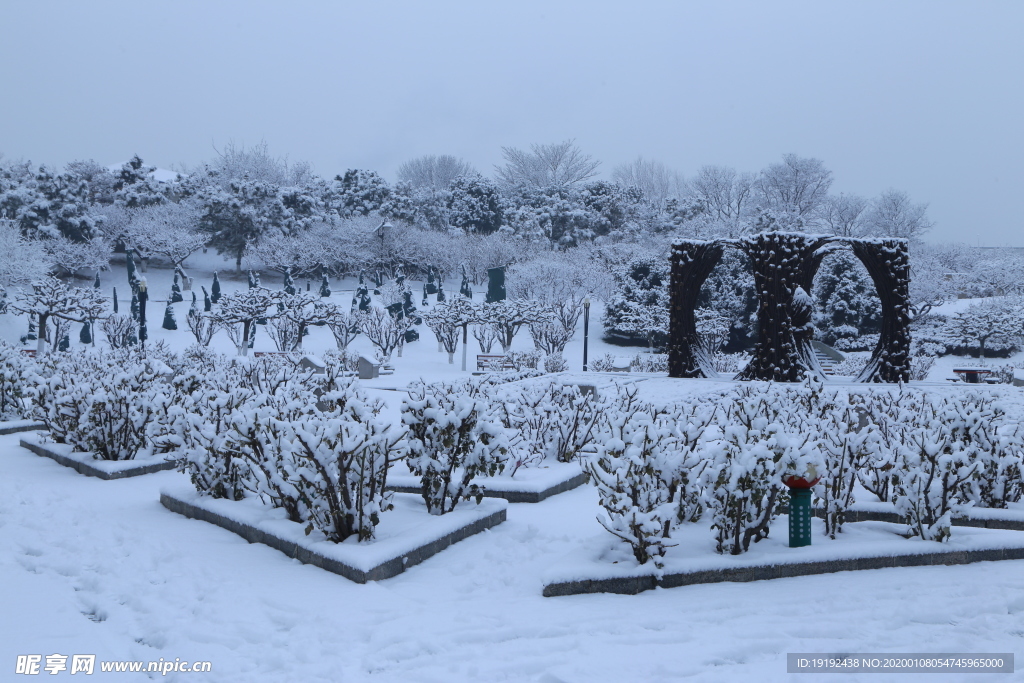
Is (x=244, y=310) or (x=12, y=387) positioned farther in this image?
(x=244, y=310)

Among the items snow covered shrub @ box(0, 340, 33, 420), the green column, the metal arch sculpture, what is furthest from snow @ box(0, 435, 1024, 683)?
the metal arch sculpture

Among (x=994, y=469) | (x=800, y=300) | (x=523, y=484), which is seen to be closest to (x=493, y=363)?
(x=800, y=300)

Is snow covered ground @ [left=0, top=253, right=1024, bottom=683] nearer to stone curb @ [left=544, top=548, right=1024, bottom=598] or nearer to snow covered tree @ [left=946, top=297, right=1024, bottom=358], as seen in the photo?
stone curb @ [left=544, top=548, right=1024, bottom=598]

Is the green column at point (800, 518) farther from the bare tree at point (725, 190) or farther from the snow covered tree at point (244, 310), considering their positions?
the bare tree at point (725, 190)

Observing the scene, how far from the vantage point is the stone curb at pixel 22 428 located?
31.9ft

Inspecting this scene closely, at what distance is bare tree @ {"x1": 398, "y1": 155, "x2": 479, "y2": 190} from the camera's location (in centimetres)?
5597

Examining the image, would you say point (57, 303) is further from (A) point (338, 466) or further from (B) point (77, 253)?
(A) point (338, 466)

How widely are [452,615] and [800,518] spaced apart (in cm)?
217

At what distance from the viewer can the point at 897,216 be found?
4106cm

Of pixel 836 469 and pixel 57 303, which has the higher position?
pixel 57 303

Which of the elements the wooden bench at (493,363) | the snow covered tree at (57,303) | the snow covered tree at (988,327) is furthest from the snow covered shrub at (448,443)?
the snow covered tree at (988,327)

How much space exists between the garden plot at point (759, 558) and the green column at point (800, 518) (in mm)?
68

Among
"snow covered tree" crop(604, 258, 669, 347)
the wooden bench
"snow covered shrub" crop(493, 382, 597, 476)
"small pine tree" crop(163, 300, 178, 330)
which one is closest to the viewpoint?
"snow covered shrub" crop(493, 382, 597, 476)

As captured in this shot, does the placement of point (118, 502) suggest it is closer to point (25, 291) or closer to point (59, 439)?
point (59, 439)
